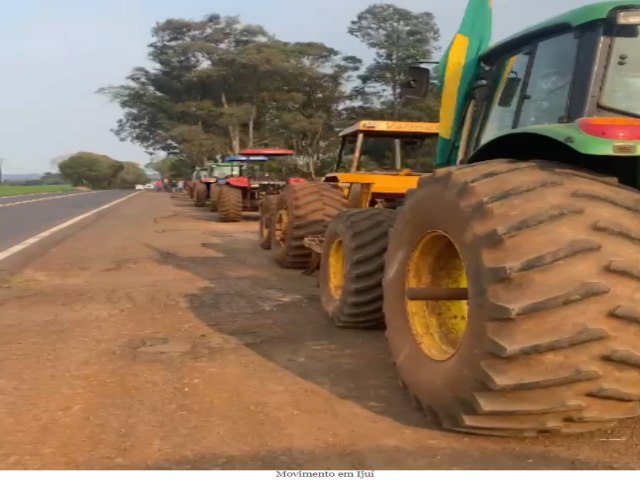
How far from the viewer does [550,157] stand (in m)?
3.70

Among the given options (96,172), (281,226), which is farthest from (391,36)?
(96,172)

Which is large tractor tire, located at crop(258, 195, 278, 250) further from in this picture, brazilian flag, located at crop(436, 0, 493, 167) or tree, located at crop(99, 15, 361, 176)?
tree, located at crop(99, 15, 361, 176)

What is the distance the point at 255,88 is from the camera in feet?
176

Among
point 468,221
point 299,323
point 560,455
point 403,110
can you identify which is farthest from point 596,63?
point 403,110

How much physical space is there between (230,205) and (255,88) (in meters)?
37.0

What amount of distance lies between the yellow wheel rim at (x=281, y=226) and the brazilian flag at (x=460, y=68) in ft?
14.3

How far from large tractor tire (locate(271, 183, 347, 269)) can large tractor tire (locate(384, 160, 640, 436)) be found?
5.52 m

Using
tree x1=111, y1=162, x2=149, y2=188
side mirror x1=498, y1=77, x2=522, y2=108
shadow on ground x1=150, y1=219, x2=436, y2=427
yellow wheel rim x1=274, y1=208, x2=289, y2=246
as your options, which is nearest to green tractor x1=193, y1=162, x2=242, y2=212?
yellow wheel rim x1=274, y1=208, x2=289, y2=246

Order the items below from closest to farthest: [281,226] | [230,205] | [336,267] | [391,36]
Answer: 1. [336,267]
2. [281,226]
3. [230,205]
4. [391,36]

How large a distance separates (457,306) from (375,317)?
156 centimetres

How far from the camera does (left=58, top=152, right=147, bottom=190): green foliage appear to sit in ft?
391

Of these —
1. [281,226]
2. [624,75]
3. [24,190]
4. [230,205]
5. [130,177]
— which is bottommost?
[130,177]

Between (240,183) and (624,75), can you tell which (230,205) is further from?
(624,75)

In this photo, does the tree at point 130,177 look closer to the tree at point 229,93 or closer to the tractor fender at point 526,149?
the tree at point 229,93
